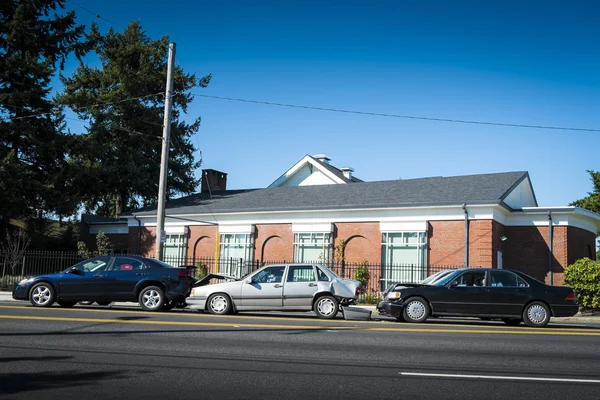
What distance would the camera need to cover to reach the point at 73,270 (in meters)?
16.3

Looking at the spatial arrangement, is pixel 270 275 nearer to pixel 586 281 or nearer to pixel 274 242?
pixel 586 281

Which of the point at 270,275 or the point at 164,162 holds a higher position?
the point at 164,162

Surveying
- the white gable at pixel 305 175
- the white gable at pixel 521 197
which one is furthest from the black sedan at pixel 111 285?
the white gable at pixel 305 175

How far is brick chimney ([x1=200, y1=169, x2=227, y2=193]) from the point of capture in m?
41.5

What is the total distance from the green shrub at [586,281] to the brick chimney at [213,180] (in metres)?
25.6

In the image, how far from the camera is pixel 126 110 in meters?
46.6

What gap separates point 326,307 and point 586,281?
11.2 meters

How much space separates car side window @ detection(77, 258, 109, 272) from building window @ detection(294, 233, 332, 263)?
12933 millimetres

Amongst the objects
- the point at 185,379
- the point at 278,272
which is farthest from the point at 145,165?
the point at 185,379

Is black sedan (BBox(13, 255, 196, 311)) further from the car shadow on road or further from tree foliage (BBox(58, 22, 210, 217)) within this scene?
tree foliage (BBox(58, 22, 210, 217))

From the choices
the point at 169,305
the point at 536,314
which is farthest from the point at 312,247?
the point at 536,314

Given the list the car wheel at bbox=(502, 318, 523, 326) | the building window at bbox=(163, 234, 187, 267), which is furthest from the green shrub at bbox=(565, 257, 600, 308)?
the building window at bbox=(163, 234, 187, 267)

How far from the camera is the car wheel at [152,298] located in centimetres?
1623

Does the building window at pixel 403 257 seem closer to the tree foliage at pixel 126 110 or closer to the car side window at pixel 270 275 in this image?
the car side window at pixel 270 275
